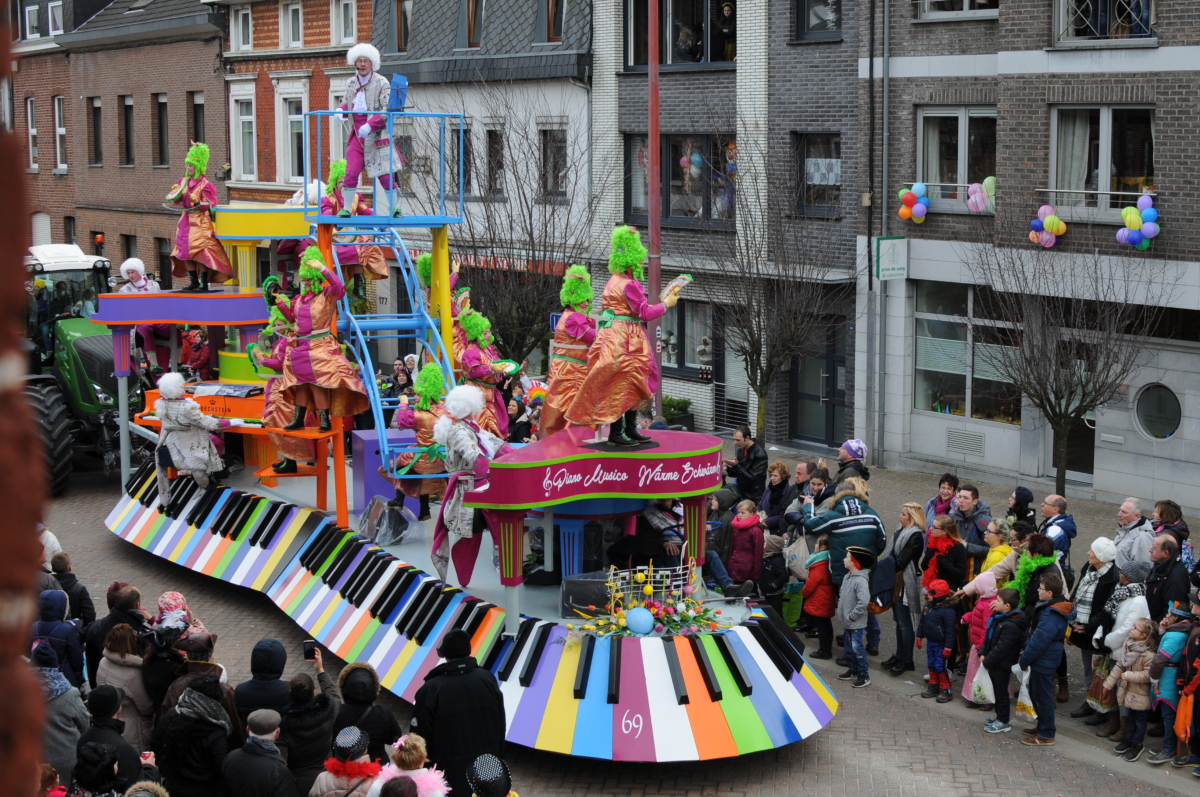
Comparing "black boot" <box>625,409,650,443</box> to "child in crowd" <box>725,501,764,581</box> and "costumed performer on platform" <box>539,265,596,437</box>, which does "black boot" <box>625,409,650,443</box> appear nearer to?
"costumed performer on platform" <box>539,265,596,437</box>

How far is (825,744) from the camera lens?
10398 millimetres

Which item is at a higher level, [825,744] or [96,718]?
[96,718]

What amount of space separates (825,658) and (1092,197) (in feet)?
26.8

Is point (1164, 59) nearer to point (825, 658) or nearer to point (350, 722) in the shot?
point (825, 658)

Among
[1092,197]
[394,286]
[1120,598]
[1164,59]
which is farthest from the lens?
[394,286]

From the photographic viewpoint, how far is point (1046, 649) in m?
9.92

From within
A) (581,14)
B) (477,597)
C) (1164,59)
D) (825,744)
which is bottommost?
(825,744)

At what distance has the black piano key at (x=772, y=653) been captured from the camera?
33.1ft

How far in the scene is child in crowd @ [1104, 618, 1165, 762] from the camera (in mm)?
9742

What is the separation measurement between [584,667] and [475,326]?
4.34m

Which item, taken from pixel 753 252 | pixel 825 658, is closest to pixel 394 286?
pixel 753 252

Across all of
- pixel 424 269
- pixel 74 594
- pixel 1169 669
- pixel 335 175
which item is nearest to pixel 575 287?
pixel 424 269

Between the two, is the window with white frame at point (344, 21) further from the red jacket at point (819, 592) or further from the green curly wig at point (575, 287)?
the red jacket at point (819, 592)

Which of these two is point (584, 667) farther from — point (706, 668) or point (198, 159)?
point (198, 159)
